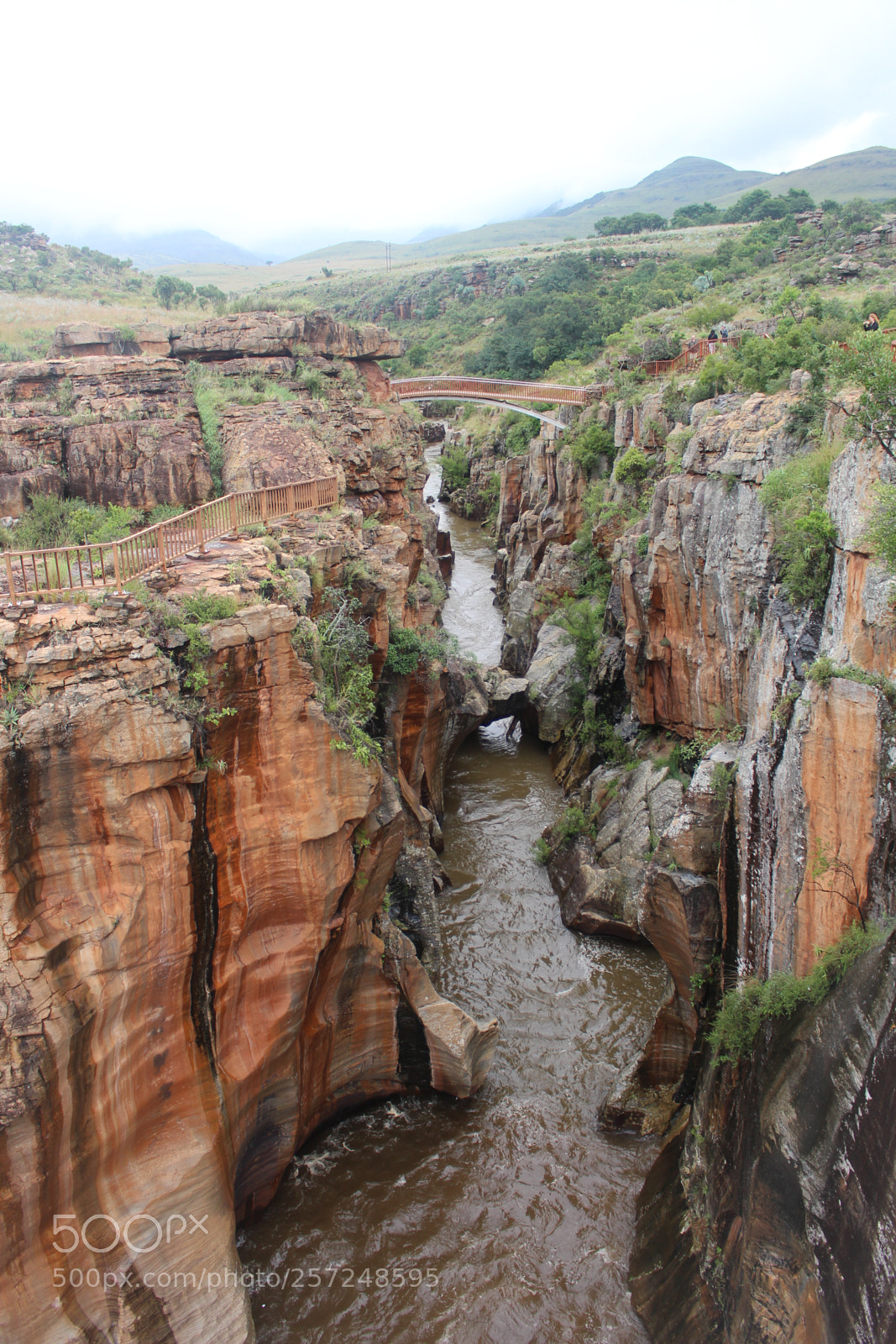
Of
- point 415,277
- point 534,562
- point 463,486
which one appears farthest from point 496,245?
point 534,562

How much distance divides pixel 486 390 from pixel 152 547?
3637cm

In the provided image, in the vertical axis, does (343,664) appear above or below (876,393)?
below

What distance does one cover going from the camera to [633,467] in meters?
25.9

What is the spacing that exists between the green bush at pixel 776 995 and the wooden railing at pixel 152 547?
950 centimetres

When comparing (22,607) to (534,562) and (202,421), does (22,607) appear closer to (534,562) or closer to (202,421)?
(202,421)

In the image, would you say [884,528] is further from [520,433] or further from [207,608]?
[520,433]

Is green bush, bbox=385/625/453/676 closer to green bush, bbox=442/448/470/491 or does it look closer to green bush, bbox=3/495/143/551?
green bush, bbox=3/495/143/551

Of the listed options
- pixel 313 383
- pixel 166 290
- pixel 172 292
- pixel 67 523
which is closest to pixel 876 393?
pixel 67 523

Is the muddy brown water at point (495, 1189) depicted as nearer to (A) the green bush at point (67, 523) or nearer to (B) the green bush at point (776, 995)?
(B) the green bush at point (776, 995)

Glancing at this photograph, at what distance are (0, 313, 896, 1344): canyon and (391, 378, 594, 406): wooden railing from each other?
20314mm

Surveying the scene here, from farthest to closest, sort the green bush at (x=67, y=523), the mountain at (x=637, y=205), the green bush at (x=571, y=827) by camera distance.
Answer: the mountain at (x=637, y=205)
the green bush at (x=571, y=827)
the green bush at (x=67, y=523)

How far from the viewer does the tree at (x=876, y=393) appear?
32.8 ft

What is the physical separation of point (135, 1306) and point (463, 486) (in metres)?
52.3

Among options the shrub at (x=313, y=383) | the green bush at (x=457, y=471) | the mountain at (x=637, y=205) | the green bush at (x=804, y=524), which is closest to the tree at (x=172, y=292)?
the shrub at (x=313, y=383)
